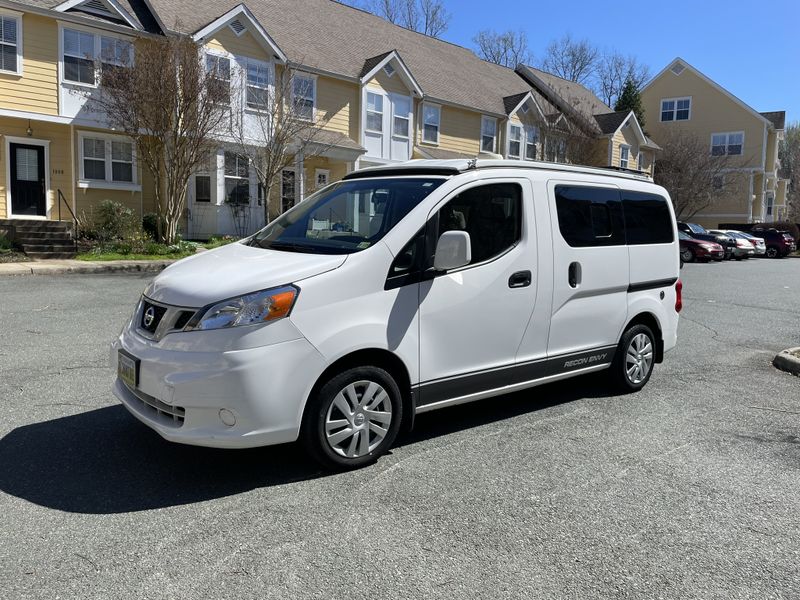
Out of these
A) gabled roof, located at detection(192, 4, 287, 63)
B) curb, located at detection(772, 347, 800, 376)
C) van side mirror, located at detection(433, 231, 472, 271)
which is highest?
gabled roof, located at detection(192, 4, 287, 63)

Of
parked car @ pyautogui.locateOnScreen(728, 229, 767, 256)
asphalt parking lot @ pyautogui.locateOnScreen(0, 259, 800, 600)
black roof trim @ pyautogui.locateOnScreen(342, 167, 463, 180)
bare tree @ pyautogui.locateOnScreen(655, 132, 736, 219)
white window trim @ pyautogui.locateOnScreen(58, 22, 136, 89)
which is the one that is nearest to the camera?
asphalt parking lot @ pyautogui.locateOnScreen(0, 259, 800, 600)

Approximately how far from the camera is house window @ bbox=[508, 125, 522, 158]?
3253cm

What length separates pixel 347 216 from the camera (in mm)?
5012

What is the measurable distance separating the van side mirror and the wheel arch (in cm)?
71

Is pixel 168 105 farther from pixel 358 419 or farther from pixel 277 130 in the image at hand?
pixel 358 419

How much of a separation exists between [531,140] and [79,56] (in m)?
21.5

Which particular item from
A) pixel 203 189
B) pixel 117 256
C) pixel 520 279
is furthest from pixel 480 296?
pixel 203 189

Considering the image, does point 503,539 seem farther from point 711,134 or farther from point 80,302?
point 711,134

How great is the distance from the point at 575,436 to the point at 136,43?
Answer: 19538mm

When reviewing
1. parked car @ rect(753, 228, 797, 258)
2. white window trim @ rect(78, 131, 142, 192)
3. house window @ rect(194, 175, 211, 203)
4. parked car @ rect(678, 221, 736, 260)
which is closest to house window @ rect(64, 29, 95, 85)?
white window trim @ rect(78, 131, 142, 192)

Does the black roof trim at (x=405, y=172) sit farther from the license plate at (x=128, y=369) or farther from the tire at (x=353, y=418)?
the license plate at (x=128, y=369)

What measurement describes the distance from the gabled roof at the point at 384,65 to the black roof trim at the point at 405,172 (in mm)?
21386

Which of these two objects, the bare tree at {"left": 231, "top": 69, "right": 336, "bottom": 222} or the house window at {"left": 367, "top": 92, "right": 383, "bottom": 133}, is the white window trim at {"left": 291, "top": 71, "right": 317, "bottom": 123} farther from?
the house window at {"left": 367, "top": 92, "right": 383, "bottom": 133}

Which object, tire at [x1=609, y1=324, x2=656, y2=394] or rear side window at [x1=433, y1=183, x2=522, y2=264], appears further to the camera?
tire at [x1=609, y1=324, x2=656, y2=394]
